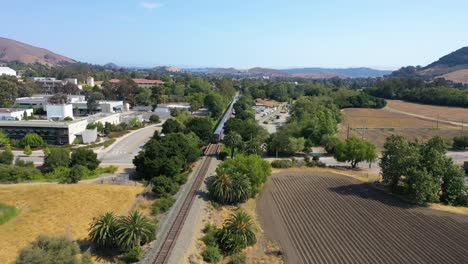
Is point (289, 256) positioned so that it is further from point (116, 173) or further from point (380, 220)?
point (116, 173)

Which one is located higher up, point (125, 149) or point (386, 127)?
point (386, 127)

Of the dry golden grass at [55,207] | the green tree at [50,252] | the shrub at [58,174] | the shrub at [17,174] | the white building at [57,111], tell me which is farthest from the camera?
the white building at [57,111]

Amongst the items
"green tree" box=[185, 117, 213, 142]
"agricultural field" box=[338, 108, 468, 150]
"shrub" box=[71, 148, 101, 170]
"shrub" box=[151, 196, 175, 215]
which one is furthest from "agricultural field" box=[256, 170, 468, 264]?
"agricultural field" box=[338, 108, 468, 150]

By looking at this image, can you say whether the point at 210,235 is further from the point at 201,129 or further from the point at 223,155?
the point at 201,129

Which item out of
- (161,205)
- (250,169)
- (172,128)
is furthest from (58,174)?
(172,128)

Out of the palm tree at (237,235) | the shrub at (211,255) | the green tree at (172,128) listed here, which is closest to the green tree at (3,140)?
the green tree at (172,128)

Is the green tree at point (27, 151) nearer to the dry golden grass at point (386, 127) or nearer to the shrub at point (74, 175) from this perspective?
the shrub at point (74, 175)
